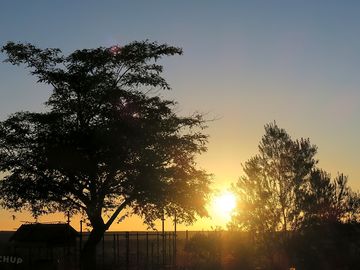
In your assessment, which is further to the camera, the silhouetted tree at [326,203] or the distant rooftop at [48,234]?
the distant rooftop at [48,234]

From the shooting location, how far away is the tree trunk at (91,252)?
116ft

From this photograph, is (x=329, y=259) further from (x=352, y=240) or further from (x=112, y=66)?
(x=112, y=66)

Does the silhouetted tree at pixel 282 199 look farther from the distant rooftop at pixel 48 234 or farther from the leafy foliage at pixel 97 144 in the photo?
the distant rooftop at pixel 48 234

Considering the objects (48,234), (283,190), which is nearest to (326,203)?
(283,190)

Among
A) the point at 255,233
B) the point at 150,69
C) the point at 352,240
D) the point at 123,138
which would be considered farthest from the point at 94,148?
the point at 352,240

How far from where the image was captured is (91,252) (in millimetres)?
35844

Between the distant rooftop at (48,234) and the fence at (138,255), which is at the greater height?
the distant rooftop at (48,234)

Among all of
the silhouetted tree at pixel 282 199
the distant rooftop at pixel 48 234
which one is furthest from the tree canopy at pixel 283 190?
the distant rooftop at pixel 48 234

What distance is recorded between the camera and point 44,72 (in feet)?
120

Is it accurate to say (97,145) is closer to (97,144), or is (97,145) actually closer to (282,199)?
(97,144)

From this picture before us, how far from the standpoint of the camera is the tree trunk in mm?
35250

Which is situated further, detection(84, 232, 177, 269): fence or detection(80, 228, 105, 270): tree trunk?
detection(84, 232, 177, 269): fence

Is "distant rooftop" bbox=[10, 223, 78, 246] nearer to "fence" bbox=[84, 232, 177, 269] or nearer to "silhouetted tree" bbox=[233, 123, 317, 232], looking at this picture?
"fence" bbox=[84, 232, 177, 269]

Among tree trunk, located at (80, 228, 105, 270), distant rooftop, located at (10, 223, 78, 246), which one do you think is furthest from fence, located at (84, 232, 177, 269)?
tree trunk, located at (80, 228, 105, 270)
